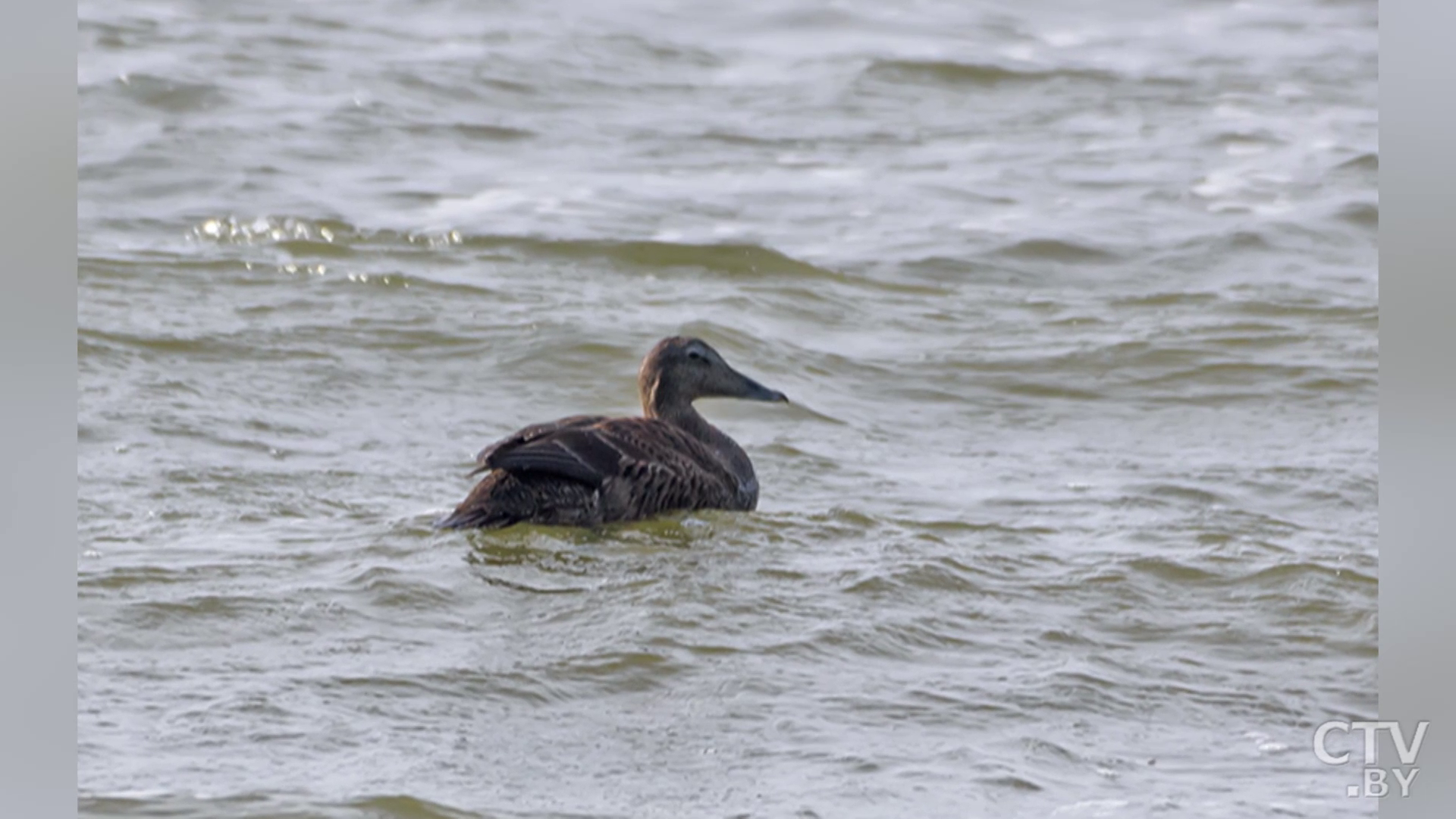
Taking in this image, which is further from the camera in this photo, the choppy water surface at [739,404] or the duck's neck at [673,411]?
the duck's neck at [673,411]

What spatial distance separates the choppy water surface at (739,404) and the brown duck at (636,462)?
11cm

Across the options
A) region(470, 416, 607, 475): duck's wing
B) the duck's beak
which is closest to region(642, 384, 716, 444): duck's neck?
the duck's beak

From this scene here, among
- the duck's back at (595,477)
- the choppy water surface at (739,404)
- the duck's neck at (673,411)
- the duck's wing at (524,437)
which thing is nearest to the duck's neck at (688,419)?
the duck's neck at (673,411)

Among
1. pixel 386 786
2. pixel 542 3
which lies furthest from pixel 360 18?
pixel 386 786

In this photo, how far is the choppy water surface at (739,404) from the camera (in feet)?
14.3

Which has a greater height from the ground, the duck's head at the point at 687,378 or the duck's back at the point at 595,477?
the duck's head at the point at 687,378

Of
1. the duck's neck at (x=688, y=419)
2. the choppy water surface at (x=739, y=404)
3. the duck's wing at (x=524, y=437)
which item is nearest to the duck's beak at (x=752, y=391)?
the duck's neck at (x=688, y=419)

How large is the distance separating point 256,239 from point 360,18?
565 cm

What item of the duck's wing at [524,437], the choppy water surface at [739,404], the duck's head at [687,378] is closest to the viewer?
the choppy water surface at [739,404]

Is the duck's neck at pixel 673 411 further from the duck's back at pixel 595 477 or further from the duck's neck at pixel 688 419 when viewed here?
the duck's back at pixel 595 477

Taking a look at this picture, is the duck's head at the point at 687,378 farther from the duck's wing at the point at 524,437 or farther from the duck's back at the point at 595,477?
the duck's wing at the point at 524,437

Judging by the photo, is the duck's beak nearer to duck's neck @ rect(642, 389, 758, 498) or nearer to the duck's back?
duck's neck @ rect(642, 389, 758, 498)

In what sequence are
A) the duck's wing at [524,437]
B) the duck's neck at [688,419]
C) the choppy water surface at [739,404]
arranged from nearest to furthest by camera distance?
the choppy water surface at [739,404]
the duck's wing at [524,437]
the duck's neck at [688,419]

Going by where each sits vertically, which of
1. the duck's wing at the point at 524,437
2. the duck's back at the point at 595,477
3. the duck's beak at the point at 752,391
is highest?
the duck's beak at the point at 752,391
